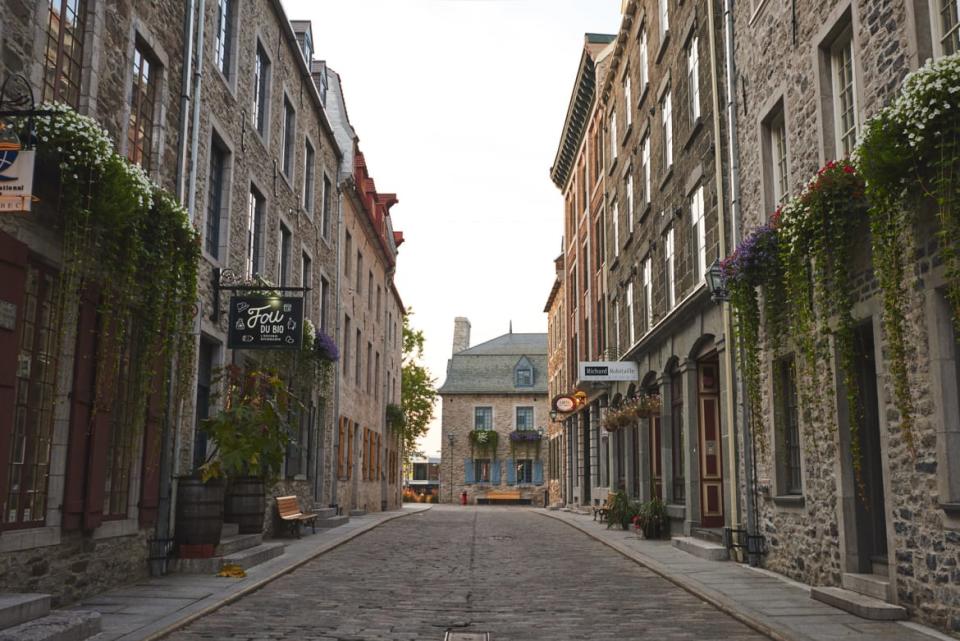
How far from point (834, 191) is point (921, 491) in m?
2.92

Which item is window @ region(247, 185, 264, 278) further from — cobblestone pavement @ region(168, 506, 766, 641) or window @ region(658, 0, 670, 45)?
window @ region(658, 0, 670, 45)

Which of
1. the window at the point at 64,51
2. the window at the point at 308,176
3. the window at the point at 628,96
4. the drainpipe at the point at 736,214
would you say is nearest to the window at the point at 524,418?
the window at the point at 628,96

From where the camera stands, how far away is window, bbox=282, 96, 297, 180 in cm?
1919

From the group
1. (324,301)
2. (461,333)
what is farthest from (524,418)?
(324,301)

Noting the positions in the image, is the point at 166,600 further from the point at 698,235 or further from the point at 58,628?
the point at 698,235

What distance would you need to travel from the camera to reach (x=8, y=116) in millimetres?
7398

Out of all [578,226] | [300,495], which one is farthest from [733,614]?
[578,226]

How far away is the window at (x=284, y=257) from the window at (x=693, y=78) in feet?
26.8

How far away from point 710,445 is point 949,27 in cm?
1012

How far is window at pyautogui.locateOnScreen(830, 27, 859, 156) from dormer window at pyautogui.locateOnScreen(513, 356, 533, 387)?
44730 mm

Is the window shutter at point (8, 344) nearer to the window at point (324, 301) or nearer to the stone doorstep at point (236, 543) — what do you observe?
the stone doorstep at point (236, 543)

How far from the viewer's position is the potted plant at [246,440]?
481 inches

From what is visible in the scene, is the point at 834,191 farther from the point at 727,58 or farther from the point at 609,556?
the point at 609,556

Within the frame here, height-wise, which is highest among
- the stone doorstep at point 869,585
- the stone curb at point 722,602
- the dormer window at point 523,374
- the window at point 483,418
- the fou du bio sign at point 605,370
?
the dormer window at point 523,374
